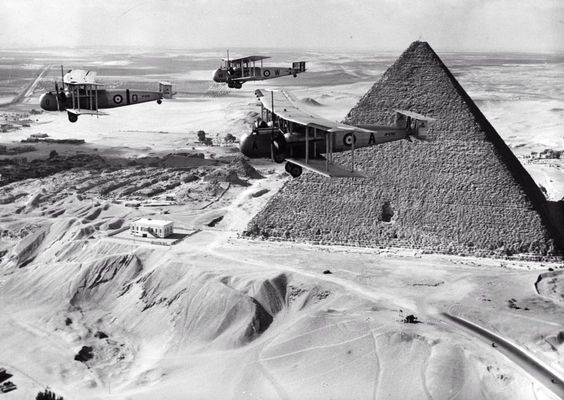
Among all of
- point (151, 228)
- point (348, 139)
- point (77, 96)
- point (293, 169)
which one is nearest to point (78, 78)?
point (77, 96)

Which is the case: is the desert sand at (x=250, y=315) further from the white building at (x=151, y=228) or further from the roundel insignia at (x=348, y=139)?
the roundel insignia at (x=348, y=139)

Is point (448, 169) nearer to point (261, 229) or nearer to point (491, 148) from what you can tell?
point (491, 148)

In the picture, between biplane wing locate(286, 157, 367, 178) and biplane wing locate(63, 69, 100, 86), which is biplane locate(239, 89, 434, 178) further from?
biplane wing locate(63, 69, 100, 86)

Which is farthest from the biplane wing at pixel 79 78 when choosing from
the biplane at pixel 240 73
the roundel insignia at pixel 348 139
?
the roundel insignia at pixel 348 139

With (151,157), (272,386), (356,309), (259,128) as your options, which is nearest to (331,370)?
(272,386)

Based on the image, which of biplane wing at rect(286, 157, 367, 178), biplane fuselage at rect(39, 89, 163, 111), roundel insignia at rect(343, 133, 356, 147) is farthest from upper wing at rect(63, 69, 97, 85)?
roundel insignia at rect(343, 133, 356, 147)

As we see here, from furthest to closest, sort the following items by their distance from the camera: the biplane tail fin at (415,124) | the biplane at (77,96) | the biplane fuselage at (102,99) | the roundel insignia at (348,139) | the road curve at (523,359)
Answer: the biplane tail fin at (415,124), the biplane fuselage at (102,99), the biplane at (77,96), the road curve at (523,359), the roundel insignia at (348,139)
